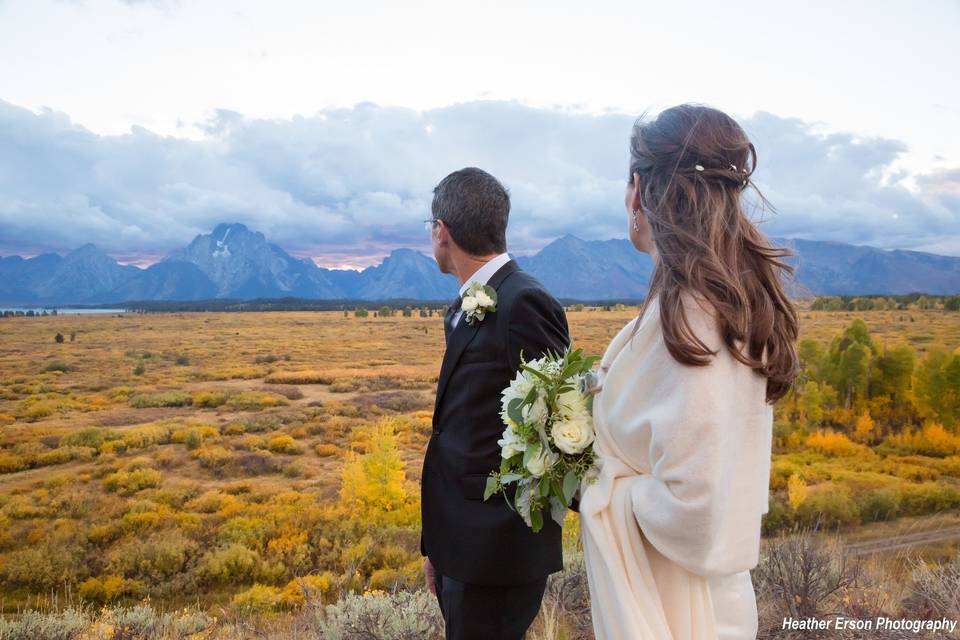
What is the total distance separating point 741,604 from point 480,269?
1.11 meters

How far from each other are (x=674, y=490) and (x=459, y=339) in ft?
2.91

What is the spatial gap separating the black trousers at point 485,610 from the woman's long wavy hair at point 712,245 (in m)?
0.97

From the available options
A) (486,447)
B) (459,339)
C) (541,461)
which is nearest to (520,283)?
(459,339)

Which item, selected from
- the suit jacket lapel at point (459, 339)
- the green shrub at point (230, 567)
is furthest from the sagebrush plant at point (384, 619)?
the green shrub at point (230, 567)

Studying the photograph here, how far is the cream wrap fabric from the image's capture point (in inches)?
39.0

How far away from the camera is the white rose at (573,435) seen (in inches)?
48.6

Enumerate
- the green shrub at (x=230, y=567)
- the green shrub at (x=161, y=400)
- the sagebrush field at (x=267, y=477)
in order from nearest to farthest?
the sagebrush field at (x=267, y=477), the green shrub at (x=230, y=567), the green shrub at (x=161, y=400)

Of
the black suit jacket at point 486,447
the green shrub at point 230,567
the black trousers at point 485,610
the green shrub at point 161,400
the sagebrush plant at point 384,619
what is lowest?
the green shrub at point 230,567

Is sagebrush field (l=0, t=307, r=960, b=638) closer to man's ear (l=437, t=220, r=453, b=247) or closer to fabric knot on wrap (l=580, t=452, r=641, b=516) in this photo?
fabric knot on wrap (l=580, t=452, r=641, b=516)

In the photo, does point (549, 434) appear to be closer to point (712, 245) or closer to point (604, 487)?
point (604, 487)

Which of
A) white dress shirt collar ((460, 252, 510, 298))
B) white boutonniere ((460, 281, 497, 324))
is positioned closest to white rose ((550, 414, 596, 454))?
white boutonniere ((460, 281, 497, 324))

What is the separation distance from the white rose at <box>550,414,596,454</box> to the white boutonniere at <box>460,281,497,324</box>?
1.71 feet

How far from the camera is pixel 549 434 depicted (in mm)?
1332

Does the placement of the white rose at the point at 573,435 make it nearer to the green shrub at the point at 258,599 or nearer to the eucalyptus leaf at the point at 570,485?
the eucalyptus leaf at the point at 570,485
